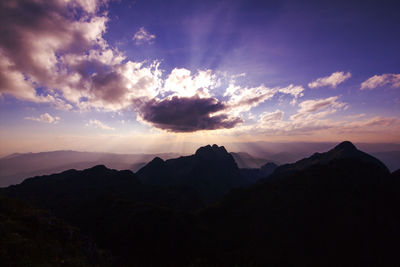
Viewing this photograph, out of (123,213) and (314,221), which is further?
(123,213)

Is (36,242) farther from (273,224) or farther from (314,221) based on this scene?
(314,221)

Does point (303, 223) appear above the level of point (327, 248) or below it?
above

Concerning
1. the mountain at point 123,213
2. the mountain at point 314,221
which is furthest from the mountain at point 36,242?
the mountain at point 314,221

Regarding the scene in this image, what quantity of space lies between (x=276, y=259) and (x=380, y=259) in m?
39.9

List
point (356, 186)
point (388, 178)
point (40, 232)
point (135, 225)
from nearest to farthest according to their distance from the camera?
point (40, 232) → point (135, 225) → point (356, 186) → point (388, 178)

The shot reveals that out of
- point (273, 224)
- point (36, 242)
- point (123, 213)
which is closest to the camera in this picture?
point (36, 242)

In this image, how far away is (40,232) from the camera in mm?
19875

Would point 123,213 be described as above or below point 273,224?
above

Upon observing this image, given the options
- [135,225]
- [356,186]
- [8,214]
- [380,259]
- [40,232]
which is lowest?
[380,259]

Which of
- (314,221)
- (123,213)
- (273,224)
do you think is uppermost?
(123,213)

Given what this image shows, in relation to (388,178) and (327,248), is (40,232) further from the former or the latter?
(388,178)

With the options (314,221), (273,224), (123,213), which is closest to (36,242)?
(123,213)

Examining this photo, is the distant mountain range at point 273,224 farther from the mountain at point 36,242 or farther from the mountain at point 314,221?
the mountain at point 36,242

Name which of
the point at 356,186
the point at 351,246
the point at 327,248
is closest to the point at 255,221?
the point at 327,248
